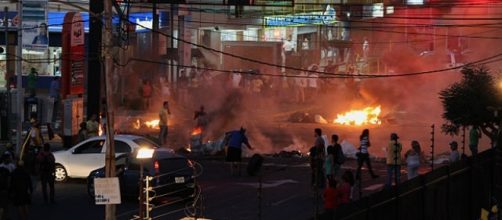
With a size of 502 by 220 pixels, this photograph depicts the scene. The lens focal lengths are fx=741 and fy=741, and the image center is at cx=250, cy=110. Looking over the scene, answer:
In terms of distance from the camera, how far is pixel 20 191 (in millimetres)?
13594

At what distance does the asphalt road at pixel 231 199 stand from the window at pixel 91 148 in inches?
34.2

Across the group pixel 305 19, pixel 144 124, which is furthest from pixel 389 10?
pixel 144 124

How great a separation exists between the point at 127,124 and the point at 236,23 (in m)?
18.5

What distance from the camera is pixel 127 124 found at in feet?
107

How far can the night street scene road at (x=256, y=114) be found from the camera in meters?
14.2

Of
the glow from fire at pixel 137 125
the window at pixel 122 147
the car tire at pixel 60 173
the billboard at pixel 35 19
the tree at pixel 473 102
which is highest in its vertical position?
the billboard at pixel 35 19

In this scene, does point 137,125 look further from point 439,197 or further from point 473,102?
point 439,197

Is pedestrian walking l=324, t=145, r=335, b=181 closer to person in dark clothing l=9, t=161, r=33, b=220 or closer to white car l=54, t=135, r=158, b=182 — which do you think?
white car l=54, t=135, r=158, b=182

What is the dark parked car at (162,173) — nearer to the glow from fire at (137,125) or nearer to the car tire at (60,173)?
the car tire at (60,173)

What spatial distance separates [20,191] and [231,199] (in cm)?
494

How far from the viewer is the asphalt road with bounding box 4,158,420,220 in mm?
14805

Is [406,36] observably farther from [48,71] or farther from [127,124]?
[48,71]

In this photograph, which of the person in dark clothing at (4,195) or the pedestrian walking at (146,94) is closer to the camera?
the person in dark clothing at (4,195)

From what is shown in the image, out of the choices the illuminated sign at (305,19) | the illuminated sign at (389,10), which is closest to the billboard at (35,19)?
the illuminated sign at (305,19)
